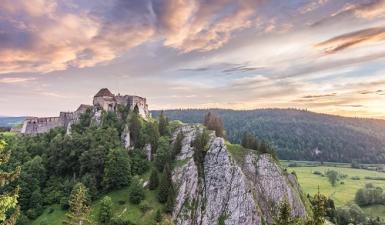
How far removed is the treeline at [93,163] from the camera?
94312 millimetres

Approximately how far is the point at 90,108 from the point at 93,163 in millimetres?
33692

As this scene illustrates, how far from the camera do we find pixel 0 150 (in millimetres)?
22188

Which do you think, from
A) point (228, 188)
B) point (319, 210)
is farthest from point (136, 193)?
point (319, 210)

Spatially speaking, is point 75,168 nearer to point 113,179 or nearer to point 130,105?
point 113,179

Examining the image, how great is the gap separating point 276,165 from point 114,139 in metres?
52.3

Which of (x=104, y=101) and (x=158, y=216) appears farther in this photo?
(x=104, y=101)

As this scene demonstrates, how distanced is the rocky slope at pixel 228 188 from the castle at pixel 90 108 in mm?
36293

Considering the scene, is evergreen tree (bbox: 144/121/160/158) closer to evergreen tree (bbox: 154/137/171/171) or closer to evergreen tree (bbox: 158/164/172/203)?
evergreen tree (bbox: 154/137/171/171)

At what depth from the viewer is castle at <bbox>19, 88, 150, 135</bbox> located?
128125mm

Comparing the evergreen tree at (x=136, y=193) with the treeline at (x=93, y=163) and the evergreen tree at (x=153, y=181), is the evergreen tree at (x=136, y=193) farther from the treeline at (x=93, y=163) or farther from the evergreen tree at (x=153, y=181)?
the evergreen tree at (x=153, y=181)

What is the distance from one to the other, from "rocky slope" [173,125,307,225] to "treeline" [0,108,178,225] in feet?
17.9

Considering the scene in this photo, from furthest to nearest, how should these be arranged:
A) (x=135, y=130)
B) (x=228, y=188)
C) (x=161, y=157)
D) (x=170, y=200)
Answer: (x=135, y=130)
(x=161, y=157)
(x=228, y=188)
(x=170, y=200)

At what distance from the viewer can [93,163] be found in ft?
334

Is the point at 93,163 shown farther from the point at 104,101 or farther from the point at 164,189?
the point at 104,101
